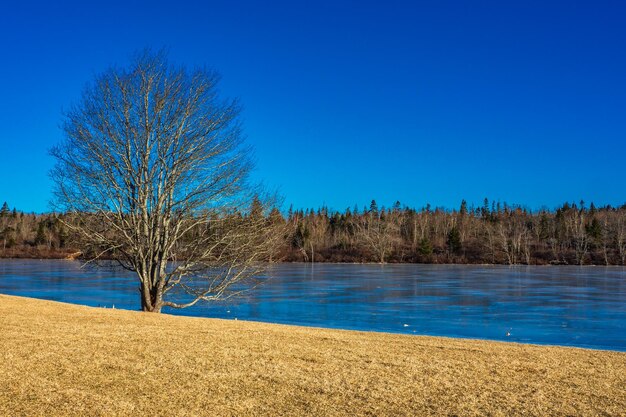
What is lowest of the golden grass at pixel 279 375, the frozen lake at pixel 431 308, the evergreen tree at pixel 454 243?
the frozen lake at pixel 431 308

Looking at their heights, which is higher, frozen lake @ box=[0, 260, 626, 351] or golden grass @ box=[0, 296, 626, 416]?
golden grass @ box=[0, 296, 626, 416]

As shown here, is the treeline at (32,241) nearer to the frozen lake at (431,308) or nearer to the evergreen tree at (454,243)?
the evergreen tree at (454,243)

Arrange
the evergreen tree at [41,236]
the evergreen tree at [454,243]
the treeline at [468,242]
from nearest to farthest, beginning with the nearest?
the treeline at [468,242], the evergreen tree at [454,243], the evergreen tree at [41,236]

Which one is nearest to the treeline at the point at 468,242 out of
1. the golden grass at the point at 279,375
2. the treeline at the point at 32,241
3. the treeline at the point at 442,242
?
the treeline at the point at 442,242

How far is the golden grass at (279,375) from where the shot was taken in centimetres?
747

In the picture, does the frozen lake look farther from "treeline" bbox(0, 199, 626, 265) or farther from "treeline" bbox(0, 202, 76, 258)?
"treeline" bbox(0, 202, 76, 258)

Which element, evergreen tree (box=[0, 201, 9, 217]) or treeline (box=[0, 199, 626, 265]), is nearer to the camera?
treeline (box=[0, 199, 626, 265])

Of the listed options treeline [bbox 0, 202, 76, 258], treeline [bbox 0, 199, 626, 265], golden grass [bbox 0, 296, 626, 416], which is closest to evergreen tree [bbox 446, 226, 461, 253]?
treeline [bbox 0, 199, 626, 265]

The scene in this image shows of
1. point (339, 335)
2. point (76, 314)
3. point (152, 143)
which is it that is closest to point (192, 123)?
point (152, 143)

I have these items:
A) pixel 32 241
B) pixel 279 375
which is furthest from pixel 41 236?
pixel 279 375

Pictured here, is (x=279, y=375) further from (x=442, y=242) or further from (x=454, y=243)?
(x=442, y=242)

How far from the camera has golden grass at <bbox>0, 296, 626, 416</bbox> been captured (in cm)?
747

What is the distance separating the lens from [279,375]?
356 inches

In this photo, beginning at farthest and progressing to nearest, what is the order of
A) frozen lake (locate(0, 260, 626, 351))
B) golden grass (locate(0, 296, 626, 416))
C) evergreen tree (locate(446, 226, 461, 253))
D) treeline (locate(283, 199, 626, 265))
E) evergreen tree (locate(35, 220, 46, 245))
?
evergreen tree (locate(35, 220, 46, 245)), evergreen tree (locate(446, 226, 461, 253)), treeline (locate(283, 199, 626, 265)), frozen lake (locate(0, 260, 626, 351)), golden grass (locate(0, 296, 626, 416))
